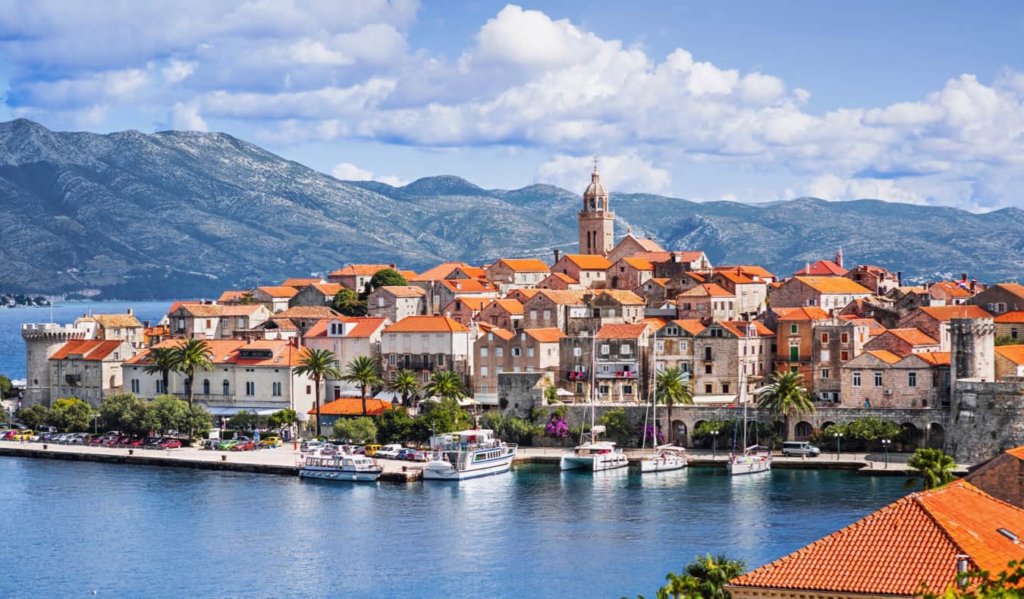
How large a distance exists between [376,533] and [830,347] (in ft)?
121

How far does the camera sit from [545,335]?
10769cm

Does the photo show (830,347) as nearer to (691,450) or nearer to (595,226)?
(691,450)

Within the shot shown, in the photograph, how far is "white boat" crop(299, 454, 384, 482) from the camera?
90.9 metres

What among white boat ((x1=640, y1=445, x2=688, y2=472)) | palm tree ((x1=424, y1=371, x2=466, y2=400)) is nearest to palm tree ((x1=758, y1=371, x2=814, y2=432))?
white boat ((x1=640, y1=445, x2=688, y2=472))

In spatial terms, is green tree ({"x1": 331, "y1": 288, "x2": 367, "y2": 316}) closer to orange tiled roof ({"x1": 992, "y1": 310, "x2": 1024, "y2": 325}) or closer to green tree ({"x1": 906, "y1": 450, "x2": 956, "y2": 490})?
orange tiled roof ({"x1": 992, "y1": 310, "x2": 1024, "y2": 325})

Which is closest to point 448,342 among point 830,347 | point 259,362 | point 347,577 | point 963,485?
point 259,362

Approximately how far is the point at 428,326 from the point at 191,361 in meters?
15.9

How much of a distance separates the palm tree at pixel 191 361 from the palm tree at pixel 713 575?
233 feet

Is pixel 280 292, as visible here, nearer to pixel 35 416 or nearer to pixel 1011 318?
pixel 35 416

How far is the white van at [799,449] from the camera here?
92438 mm

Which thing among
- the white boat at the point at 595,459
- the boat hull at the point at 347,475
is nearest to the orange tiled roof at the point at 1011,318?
the white boat at the point at 595,459

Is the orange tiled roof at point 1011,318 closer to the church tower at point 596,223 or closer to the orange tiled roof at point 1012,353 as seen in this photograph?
the orange tiled roof at point 1012,353

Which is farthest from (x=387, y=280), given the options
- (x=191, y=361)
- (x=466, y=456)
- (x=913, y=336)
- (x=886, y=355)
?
(x=886, y=355)

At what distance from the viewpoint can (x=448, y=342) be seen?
10894 cm
